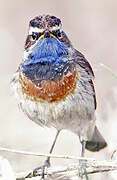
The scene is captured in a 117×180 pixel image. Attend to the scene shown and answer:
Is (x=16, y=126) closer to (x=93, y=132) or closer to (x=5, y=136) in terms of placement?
(x=5, y=136)

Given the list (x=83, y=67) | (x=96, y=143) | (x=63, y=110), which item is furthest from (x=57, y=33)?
(x=96, y=143)

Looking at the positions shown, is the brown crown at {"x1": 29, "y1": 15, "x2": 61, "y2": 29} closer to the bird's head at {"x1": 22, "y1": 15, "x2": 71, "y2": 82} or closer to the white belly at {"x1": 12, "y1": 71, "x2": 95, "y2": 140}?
the bird's head at {"x1": 22, "y1": 15, "x2": 71, "y2": 82}

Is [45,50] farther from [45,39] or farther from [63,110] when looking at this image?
[63,110]

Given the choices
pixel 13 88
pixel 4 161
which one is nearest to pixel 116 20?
pixel 13 88

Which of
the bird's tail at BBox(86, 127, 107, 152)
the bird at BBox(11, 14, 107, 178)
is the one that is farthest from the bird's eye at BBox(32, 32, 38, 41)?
the bird's tail at BBox(86, 127, 107, 152)

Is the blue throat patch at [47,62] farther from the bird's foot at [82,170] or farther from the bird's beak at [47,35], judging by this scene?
the bird's foot at [82,170]
